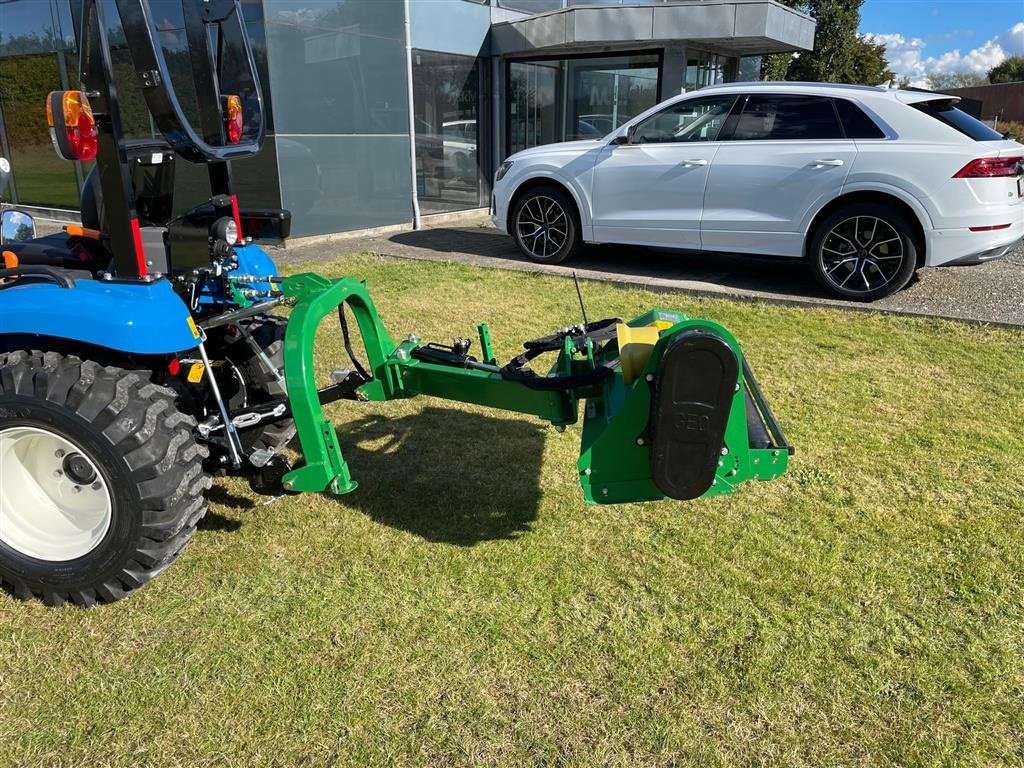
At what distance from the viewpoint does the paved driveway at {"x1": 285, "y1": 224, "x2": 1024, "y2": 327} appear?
23.9ft

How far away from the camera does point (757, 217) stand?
7.73m

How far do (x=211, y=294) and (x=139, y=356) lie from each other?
45cm

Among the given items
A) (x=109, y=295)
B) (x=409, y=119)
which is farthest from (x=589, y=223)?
(x=109, y=295)

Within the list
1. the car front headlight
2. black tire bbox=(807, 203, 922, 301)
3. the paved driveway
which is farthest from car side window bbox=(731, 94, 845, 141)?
the car front headlight

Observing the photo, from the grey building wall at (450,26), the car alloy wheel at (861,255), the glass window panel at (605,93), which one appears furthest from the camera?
the glass window panel at (605,93)

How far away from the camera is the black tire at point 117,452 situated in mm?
2777

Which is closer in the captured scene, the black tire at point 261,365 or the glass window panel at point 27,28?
the black tire at point 261,365

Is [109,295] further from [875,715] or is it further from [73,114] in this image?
[875,715]

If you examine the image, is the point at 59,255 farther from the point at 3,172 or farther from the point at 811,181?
the point at 811,181

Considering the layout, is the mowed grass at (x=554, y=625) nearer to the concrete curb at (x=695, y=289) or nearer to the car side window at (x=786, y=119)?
the concrete curb at (x=695, y=289)

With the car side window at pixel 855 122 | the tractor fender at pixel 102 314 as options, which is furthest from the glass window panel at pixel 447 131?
the tractor fender at pixel 102 314

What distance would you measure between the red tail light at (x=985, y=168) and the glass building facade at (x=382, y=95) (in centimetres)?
659

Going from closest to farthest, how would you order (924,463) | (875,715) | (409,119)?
1. (875,715)
2. (924,463)
3. (409,119)

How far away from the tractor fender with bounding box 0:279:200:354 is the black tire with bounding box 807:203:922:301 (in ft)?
20.8
